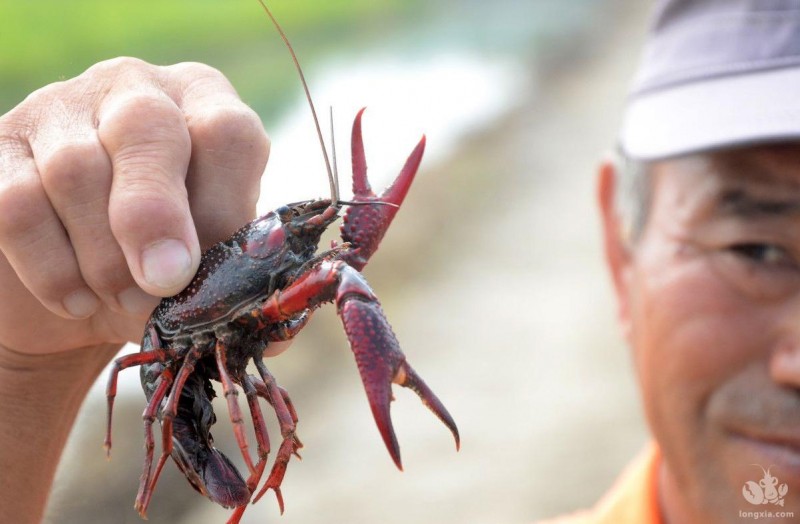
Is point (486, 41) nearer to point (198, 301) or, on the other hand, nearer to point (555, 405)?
point (555, 405)

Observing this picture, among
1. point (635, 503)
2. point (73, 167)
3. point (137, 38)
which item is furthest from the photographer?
point (137, 38)

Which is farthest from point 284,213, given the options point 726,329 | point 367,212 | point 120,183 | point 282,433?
point 726,329

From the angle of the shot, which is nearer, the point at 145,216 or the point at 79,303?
the point at 145,216

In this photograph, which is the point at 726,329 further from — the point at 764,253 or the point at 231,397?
the point at 231,397

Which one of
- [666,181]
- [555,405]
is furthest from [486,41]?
[666,181]

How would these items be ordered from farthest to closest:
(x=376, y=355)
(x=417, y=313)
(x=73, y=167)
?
(x=417, y=313), (x=73, y=167), (x=376, y=355)

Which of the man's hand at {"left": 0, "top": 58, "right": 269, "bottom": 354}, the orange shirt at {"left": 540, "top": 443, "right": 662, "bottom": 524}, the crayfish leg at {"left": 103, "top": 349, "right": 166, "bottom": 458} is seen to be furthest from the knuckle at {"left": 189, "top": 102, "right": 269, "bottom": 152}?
the orange shirt at {"left": 540, "top": 443, "right": 662, "bottom": 524}
